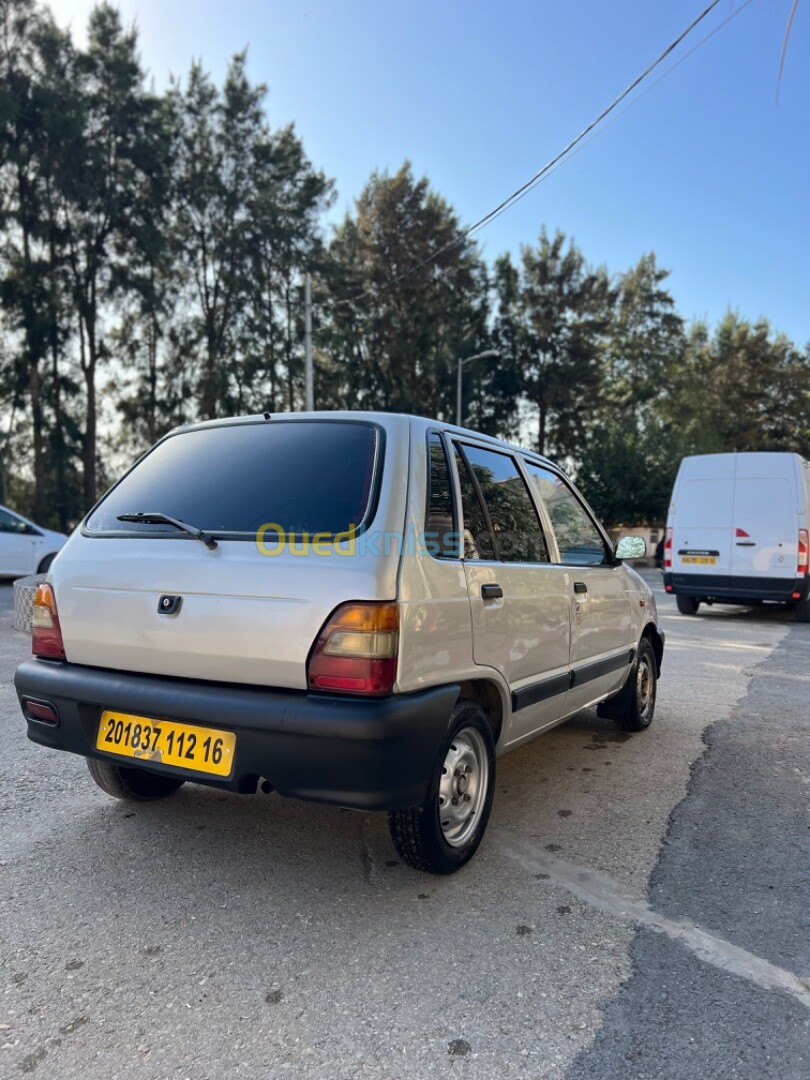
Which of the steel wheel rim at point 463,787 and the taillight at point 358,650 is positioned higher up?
the taillight at point 358,650

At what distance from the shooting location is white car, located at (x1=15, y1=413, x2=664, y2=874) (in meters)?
2.49

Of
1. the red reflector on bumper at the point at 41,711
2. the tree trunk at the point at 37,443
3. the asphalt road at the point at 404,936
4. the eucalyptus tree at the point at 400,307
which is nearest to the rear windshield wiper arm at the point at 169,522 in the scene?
the red reflector on bumper at the point at 41,711

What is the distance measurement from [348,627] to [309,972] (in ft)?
3.35

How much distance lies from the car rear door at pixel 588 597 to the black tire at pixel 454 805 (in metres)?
0.94

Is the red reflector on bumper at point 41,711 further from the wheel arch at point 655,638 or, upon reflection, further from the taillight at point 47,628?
the wheel arch at point 655,638

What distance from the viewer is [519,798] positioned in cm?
382

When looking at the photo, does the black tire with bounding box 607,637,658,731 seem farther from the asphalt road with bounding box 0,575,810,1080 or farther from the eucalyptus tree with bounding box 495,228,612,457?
the eucalyptus tree with bounding box 495,228,612,457

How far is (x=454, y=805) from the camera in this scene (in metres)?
2.96

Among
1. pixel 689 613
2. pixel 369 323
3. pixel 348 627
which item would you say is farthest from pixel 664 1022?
pixel 369 323

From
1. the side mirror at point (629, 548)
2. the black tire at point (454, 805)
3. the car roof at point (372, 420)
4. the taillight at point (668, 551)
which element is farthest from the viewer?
the taillight at point (668, 551)

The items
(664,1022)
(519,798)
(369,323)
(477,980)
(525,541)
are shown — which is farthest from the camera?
(369,323)

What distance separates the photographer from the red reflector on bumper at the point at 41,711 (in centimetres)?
295

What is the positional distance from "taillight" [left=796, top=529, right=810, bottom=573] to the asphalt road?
6.84 meters

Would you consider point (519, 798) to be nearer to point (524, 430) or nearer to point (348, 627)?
point (348, 627)
